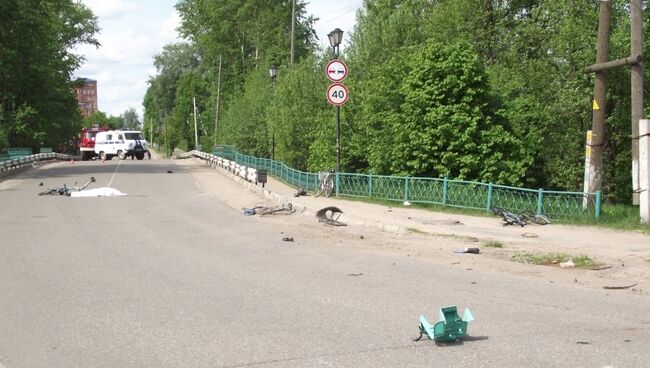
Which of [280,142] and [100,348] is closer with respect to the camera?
[100,348]

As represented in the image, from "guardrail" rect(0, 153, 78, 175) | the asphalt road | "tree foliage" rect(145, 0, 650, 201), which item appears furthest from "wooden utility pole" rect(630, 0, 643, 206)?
"guardrail" rect(0, 153, 78, 175)

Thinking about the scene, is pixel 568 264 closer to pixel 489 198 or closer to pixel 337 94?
pixel 489 198

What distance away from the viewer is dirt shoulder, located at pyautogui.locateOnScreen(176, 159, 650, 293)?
9.48 metres

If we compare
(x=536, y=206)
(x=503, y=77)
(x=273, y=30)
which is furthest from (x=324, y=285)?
(x=273, y=30)

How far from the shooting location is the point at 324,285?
8484 millimetres

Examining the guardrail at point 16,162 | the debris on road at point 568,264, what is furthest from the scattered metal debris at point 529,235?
the guardrail at point 16,162

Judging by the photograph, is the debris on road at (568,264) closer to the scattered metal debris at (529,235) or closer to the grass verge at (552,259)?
the grass verge at (552,259)

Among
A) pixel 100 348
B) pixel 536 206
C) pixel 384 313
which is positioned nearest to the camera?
pixel 100 348

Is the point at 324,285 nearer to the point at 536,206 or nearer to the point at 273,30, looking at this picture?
the point at 536,206

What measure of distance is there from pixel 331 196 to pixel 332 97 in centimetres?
321

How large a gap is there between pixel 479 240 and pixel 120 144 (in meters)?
46.7

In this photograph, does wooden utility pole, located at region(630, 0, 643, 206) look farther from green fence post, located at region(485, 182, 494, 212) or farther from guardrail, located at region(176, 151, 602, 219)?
green fence post, located at region(485, 182, 494, 212)

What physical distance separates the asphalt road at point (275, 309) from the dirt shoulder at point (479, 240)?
1.92 feet

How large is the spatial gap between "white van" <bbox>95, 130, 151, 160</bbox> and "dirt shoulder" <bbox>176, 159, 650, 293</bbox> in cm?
3857
